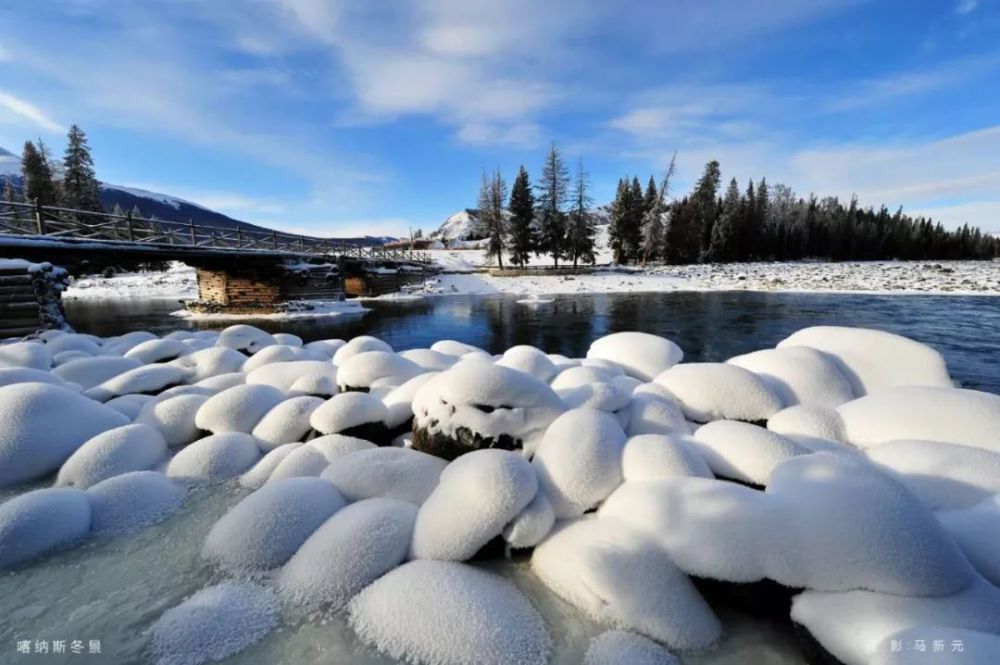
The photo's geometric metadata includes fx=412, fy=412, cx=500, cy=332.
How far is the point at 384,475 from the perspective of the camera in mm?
3348

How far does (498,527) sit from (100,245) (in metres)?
17.4

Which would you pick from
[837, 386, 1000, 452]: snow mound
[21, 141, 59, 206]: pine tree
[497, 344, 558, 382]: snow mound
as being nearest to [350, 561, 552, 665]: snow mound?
[497, 344, 558, 382]: snow mound

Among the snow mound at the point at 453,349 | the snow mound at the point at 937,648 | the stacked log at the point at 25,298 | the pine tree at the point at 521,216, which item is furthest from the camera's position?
the pine tree at the point at 521,216

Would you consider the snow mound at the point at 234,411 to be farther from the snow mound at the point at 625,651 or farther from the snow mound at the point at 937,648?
the snow mound at the point at 937,648

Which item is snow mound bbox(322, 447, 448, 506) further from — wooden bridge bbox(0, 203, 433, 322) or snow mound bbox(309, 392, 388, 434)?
wooden bridge bbox(0, 203, 433, 322)

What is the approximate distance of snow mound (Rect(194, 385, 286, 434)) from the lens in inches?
177

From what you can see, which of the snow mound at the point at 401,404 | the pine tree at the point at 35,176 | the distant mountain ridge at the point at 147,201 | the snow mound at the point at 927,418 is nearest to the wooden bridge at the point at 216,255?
the snow mound at the point at 401,404

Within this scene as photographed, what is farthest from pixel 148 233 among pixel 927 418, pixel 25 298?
pixel 927 418

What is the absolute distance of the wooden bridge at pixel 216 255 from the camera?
1262 centimetres

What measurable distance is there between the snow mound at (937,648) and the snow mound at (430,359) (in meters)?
5.22

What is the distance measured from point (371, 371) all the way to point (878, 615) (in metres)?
5.11

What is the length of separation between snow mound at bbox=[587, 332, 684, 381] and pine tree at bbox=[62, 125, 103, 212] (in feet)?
196

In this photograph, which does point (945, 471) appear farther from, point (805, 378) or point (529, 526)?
point (529, 526)

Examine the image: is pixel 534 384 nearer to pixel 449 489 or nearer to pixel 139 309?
pixel 449 489
